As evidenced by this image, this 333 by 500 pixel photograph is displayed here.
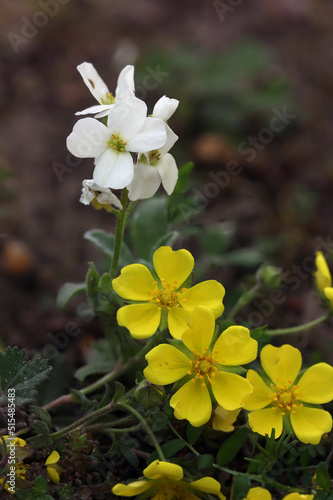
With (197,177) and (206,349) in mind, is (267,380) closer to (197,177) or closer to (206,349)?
(206,349)

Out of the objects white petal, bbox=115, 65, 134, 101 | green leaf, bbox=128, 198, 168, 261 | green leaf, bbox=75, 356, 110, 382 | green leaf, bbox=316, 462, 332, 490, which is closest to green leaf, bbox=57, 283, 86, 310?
green leaf, bbox=75, 356, 110, 382

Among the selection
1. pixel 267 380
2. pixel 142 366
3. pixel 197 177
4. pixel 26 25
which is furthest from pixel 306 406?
pixel 26 25

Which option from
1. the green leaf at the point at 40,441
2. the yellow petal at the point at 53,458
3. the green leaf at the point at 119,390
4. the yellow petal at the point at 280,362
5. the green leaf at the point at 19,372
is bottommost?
the yellow petal at the point at 280,362

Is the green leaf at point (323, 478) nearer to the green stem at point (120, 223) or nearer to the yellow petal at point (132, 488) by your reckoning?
the yellow petal at point (132, 488)

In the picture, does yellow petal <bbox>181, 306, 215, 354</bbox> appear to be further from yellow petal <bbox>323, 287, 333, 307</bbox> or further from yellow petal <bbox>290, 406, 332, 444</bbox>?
yellow petal <bbox>323, 287, 333, 307</bbox>

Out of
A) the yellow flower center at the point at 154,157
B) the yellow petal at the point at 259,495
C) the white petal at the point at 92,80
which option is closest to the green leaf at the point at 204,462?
the yellow petal at the point at 259,495

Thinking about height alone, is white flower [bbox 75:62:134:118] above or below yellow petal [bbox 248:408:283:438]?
above
